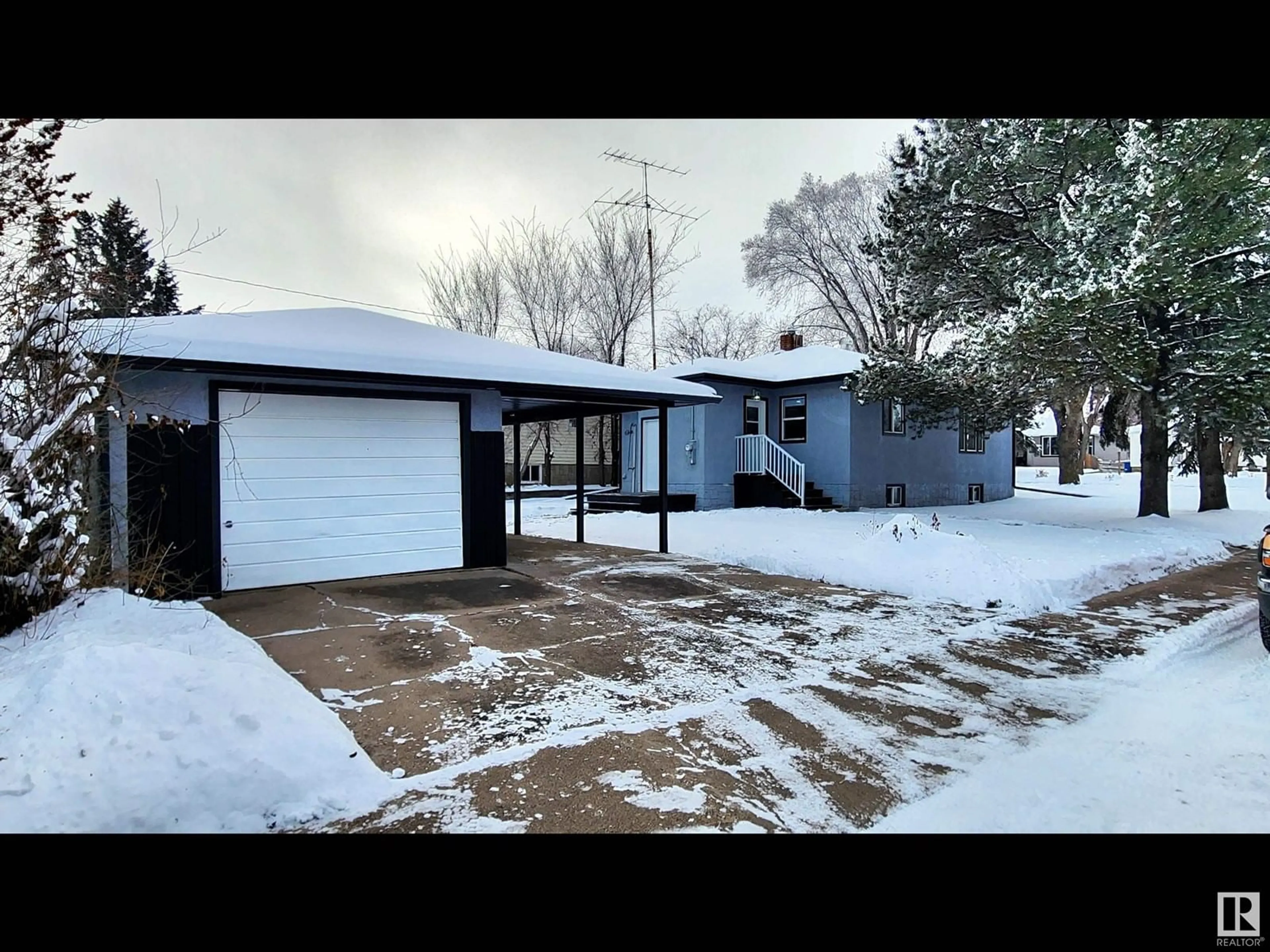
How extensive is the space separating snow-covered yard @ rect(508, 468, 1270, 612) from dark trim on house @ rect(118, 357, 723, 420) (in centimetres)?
245

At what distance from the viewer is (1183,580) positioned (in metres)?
8.09

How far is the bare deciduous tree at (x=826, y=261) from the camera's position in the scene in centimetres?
2605

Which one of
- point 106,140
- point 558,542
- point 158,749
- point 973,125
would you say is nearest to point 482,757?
point 158,749

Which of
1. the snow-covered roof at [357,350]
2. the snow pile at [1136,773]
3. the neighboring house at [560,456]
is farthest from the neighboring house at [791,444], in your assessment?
the snow pile at [1136,773]

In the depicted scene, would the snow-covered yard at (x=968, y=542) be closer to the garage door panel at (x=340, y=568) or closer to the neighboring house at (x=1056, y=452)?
the garage door panel at (x=340, y=568)

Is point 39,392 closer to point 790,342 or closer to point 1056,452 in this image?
point 790,342

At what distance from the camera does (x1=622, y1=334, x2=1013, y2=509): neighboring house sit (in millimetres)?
15531

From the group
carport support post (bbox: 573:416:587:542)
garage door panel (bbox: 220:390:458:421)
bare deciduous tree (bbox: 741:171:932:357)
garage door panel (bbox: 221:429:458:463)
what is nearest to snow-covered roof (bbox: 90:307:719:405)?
garage door panel (bbox: 220:390:458:421)

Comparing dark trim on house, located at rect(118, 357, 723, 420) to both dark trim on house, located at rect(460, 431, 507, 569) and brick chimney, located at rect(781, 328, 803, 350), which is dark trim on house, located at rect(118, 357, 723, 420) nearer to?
dark trim on house, located at rect(460, 431, 507, 569)

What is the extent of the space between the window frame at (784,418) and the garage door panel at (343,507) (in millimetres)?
10496

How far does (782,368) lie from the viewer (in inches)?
667

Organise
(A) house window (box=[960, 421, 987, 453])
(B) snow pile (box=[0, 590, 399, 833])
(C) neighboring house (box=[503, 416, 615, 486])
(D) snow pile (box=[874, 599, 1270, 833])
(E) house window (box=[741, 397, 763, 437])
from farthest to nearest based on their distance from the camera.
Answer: (C) neighboring house (box=[503, 416, 615, 486]), (A) house window (box=[960, 421, 987, 453]), (E) house window (box=[741, 397, 763, 437]), (D) snow pile (box=[874, 599, 1270, 833]), (B) snow pile (box=[0, 590, 399, 833])

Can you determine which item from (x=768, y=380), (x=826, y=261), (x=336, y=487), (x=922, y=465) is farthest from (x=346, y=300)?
(x=826, y=261)

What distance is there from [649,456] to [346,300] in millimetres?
10647
